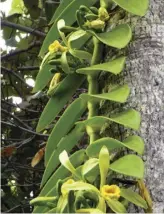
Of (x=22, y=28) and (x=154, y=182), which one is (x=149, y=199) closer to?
(x=154, y=182)

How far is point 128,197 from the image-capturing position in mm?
446

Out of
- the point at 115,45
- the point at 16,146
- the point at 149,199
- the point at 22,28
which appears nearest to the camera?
the point at 149,199

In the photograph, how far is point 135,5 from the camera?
556 mm

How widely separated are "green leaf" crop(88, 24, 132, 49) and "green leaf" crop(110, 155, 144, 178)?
13 centimetres

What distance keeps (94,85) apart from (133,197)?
169 mm

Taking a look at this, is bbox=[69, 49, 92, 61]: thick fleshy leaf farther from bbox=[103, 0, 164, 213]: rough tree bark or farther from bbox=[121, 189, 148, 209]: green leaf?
bbox=[121, 189, 148, 209]: green leaf

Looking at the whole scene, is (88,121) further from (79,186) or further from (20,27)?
(20,27)

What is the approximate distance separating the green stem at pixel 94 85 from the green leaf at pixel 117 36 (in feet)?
0.08

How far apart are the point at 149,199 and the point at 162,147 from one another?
0.05m

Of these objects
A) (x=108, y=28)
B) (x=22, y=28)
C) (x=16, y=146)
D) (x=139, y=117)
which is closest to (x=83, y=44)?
(x=108, y=28)

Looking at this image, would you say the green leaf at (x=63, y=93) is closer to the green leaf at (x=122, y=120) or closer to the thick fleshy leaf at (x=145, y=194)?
the green leaf at (x=122, y=120)

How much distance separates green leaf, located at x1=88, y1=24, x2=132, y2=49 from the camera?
0.54 meters

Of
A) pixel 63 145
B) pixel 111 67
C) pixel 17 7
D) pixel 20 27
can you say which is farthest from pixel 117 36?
pixel 17 7

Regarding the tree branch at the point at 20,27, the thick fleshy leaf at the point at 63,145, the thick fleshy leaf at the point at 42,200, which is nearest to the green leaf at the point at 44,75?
the thick fleshy leaf at the point at 63,145
